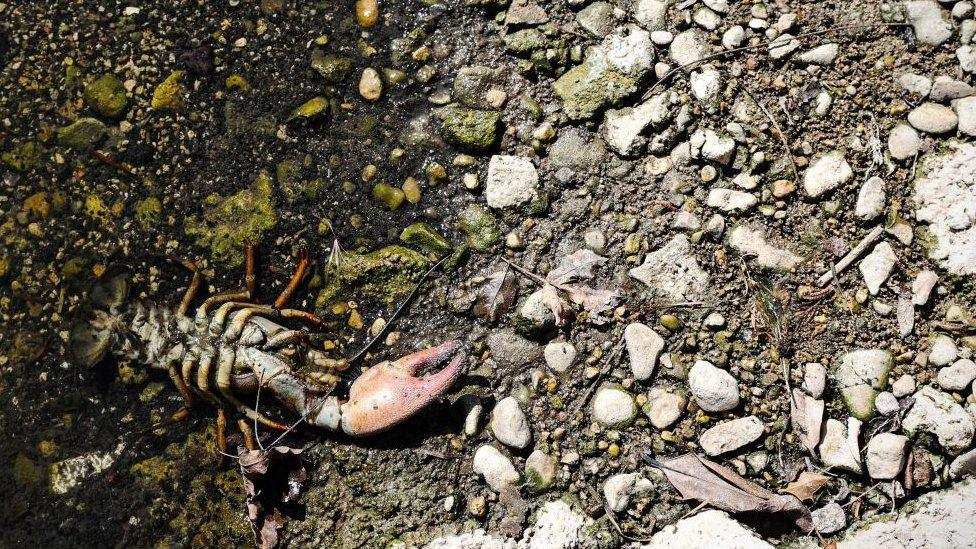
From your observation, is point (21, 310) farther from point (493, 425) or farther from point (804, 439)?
point (804, 439)

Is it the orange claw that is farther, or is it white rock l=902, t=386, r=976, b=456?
the orange claw

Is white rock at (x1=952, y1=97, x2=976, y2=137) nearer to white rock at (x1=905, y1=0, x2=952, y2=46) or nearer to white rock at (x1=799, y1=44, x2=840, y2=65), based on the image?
white rock at (x1=905, y1=0, x2=952, y2=46)

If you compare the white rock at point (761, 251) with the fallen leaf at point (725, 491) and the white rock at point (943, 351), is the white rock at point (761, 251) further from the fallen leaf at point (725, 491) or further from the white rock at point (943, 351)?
the fallen leaf at point (725, 491)

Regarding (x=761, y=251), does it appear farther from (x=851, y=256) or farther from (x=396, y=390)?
(x=396, y=390)

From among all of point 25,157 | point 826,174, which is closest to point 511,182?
point 826,174

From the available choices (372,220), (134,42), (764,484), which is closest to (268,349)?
(372,220)

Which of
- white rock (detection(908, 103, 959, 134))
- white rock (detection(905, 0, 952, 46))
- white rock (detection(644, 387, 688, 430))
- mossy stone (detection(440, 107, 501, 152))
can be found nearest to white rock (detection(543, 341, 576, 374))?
white rock (detection(644, 387, 688, 430))
